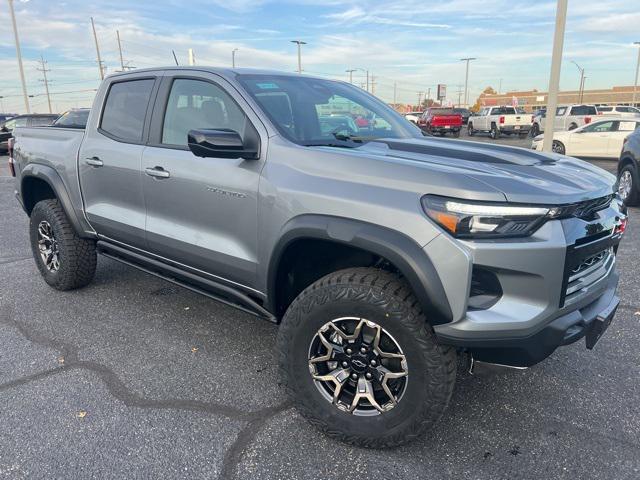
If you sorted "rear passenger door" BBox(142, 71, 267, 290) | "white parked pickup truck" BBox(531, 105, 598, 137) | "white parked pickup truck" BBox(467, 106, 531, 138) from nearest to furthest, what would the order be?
"rear passenger door" BBox(142, 71, 267, 290), "white parked pickup truck" BBox(531, 105, 598, 137), "white parked pickup truck" BBox(467, 106, 531, 138)

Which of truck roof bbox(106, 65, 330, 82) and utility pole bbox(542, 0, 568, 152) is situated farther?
utility pole bbox(542, 0, 568, 152)

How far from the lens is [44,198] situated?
197 inches

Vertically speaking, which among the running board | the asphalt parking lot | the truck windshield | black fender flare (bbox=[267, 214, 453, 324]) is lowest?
the asphalt parking lot

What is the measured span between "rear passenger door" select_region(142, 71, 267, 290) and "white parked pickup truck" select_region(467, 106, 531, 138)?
2751cm

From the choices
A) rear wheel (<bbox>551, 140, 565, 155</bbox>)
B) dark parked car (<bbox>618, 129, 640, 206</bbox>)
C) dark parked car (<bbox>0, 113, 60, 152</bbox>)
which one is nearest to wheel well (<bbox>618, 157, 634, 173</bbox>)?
dark parked car (<bbox>618, 129, 640, 206</bbox>)

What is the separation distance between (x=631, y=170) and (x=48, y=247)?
7.99 metres

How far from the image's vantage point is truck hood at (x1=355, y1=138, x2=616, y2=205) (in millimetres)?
2154

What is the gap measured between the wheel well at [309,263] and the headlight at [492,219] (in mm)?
527

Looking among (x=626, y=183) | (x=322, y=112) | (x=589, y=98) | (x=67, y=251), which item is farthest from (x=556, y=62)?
(x=589, y=98)

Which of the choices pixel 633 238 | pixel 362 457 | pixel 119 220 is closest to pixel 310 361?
pixel 362 457

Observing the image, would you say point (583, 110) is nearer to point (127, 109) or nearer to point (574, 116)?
point (574, 116)

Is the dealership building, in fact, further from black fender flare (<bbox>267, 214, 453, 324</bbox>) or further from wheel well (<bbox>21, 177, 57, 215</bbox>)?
black fender flare (<bbox>267, 214, 453, 324</bbox>)

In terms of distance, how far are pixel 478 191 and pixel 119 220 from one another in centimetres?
273

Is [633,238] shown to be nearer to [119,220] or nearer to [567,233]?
[567,233]
